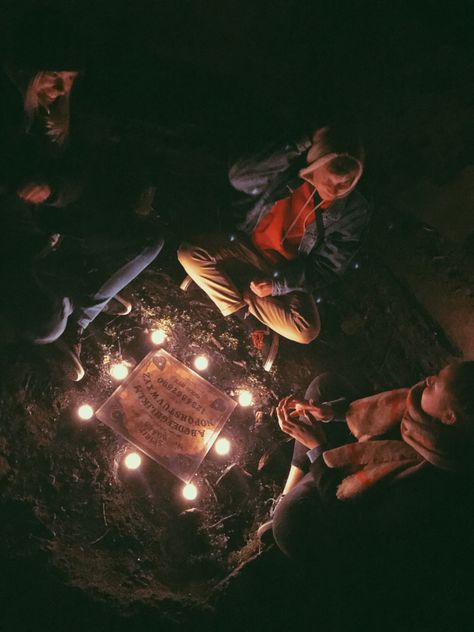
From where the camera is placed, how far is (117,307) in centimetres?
349

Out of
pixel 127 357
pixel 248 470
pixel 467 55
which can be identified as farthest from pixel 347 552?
pixel 467 55

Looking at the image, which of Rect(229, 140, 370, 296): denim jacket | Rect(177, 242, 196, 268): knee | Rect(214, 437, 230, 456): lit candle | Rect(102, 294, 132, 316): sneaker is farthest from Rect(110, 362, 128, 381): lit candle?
Rect(229, 140, 370, 296): denim jacket

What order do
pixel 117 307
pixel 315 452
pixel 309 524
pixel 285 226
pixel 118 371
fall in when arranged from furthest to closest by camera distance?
pixel 285 226 < pixel 117 307 < pixel 118 371 < pixel 315 452 < pixel 309 524

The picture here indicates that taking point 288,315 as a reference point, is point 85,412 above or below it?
below

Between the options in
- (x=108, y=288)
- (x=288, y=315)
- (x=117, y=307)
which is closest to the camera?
(x=108, y=288)

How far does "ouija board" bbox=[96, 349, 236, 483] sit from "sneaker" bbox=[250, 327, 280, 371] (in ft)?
2.17

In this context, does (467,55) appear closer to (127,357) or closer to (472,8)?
(472,8)

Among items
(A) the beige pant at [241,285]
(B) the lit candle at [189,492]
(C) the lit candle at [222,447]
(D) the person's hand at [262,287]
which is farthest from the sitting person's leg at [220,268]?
(B) the lit candle at [189,492]

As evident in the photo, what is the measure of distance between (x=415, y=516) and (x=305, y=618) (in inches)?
47.8

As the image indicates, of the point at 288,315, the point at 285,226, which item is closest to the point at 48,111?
the point at 285,226

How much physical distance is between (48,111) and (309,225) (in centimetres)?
242

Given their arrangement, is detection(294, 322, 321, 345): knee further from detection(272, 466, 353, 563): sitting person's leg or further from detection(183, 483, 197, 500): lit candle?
detection(183, 483, 197, 500): lit candle

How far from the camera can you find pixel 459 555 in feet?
6.63

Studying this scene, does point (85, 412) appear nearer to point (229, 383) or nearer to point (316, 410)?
point (229, 383)
